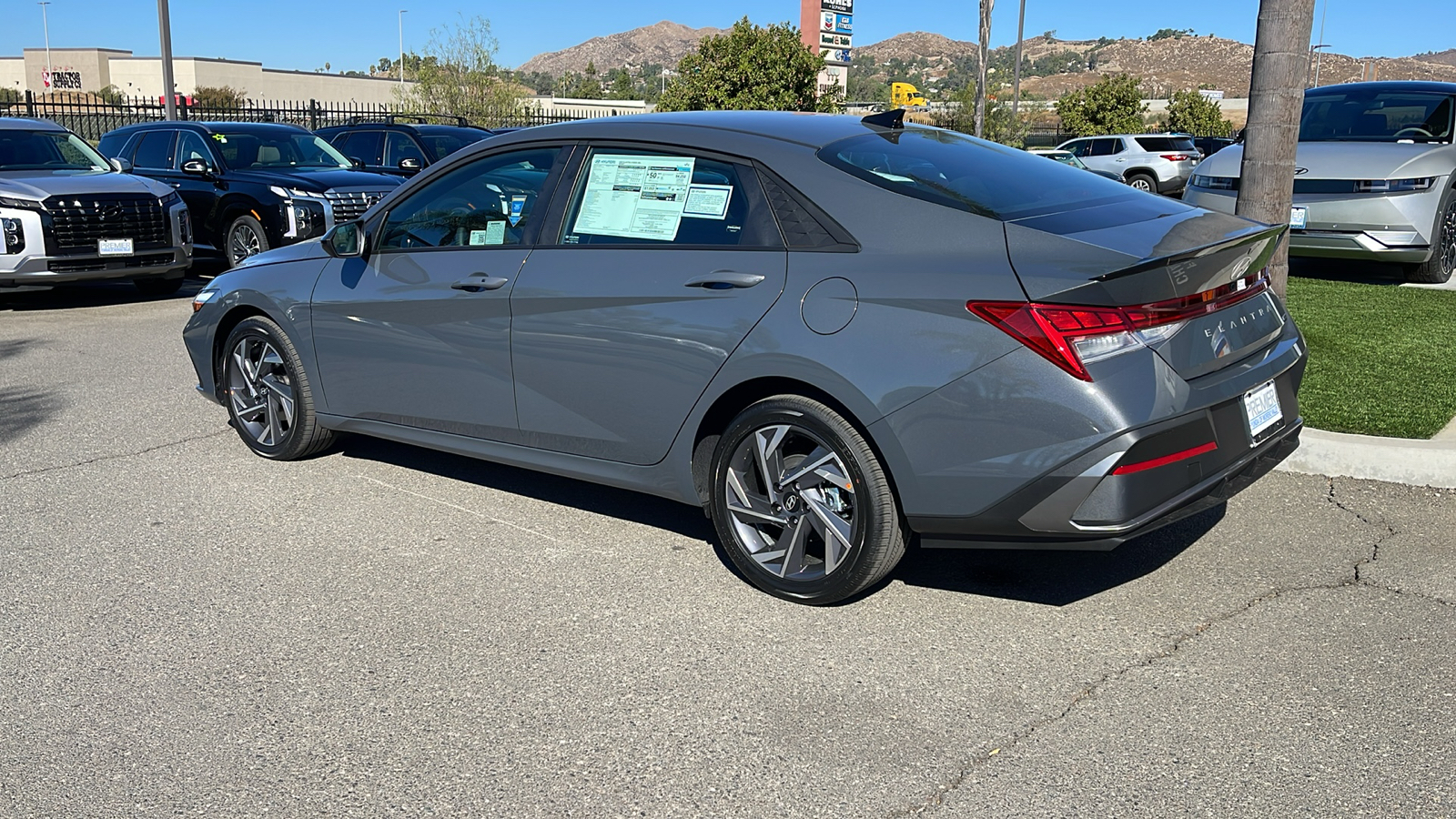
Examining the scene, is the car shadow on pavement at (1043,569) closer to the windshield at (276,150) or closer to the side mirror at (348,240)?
the side mirror at (348,240)

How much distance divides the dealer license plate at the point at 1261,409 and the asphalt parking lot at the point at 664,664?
2.08 ft

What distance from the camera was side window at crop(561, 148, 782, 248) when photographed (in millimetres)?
4410

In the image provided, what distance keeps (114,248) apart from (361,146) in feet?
19.6

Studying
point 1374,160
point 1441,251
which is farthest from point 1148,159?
point 1374,160

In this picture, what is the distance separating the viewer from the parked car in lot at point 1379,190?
999 centimetres

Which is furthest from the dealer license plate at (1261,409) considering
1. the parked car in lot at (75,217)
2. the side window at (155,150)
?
the side window at (155,150)

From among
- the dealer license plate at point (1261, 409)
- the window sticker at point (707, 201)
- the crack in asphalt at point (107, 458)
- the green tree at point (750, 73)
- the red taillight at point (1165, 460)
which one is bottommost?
the crack in asphalt at point (107, 458)

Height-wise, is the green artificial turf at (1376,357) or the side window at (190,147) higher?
the side window at (190,147)

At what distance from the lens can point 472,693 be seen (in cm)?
367

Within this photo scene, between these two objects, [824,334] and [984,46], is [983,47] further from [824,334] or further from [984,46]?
A: [824,334]

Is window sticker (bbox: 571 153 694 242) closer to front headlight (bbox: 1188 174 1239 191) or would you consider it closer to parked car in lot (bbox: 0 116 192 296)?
front headlight (bbox: 1188 174 1239 191)

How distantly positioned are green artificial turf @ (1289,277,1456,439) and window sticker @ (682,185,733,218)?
334cm

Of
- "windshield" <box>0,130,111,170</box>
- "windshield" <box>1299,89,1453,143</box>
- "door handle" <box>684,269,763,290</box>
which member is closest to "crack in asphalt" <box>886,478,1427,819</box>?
"door handle" <box>684,269,763,290</box>

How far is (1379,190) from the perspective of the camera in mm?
9977
